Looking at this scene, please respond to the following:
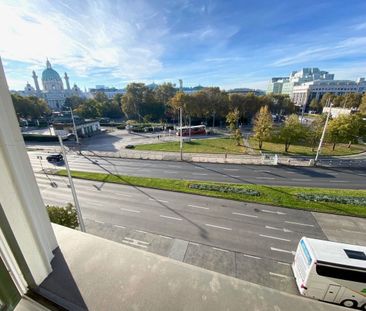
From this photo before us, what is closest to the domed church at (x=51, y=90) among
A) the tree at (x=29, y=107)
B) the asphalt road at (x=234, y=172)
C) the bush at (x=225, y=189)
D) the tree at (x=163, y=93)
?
the tree at (x=29, y=107)

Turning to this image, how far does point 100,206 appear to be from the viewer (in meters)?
14.3

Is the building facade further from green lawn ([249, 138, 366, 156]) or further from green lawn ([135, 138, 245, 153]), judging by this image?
green lawn ([249, 138, 366, 156])

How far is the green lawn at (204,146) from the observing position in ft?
97.9

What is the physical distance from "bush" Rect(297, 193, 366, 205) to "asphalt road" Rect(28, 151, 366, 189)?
9.96ft

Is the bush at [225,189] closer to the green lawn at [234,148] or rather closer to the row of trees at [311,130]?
the green lawn at [234,148]

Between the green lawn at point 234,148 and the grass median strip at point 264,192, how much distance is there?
12.2m

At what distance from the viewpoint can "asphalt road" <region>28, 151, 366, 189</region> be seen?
18609 millimetres

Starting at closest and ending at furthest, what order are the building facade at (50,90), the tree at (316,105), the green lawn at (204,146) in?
the green lawn at (204,146) < the tree at (316,105) < the building facade at (50,90)

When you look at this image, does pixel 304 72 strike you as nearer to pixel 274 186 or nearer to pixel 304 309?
pixel 274 186

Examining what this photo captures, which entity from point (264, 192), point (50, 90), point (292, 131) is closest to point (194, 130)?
point (292, 131)

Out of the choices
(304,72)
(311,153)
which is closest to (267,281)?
(311,153)

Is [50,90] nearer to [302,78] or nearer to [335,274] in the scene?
[335,274]

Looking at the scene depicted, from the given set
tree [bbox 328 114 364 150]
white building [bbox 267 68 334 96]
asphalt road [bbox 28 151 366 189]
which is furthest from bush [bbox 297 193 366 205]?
white building [bbox 267 68 334 96]

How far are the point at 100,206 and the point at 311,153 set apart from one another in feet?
93.8
